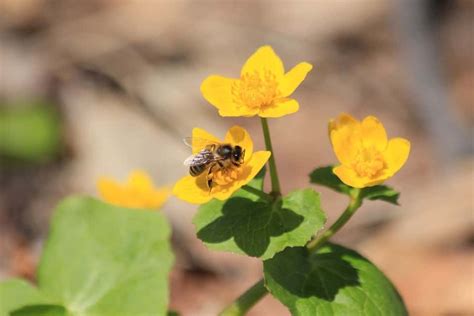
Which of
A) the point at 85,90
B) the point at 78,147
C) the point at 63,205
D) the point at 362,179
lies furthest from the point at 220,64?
the point at 362,179

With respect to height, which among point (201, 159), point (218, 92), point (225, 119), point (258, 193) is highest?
point (218, 92)

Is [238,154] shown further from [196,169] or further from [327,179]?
[327,179]

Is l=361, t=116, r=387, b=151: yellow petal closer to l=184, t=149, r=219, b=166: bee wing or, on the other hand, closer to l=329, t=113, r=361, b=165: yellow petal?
l=329, t=113, r=361, b=165: yellow petal

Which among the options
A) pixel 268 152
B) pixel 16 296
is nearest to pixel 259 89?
pixel 268 152

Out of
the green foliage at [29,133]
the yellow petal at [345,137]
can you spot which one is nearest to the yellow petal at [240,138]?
the yellow petal at [345,137]

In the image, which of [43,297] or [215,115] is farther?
[215,115]

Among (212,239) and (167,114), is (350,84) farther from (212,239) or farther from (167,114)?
(212,239)

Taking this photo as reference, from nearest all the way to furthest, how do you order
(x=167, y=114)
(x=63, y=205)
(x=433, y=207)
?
(x=63, y=205)
(x=433, y=207)
(x=167, y=114)
